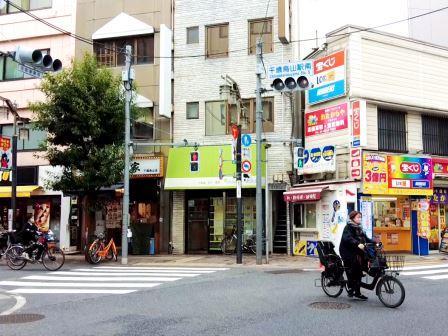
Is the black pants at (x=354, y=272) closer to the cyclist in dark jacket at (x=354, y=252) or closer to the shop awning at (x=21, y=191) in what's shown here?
the cyclist in dark jacket at (x=354, y=252)

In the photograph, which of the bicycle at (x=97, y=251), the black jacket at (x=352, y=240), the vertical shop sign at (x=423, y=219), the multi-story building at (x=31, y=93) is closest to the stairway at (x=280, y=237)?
the vertical shop sign at (x=423, y=219)

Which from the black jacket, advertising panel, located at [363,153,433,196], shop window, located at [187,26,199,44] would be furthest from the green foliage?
the black jacket

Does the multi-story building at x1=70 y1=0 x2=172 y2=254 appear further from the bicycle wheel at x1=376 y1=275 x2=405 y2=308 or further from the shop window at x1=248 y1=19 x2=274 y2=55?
the bicycle wheel at x1=376 y1=275 x2=405 y2=308

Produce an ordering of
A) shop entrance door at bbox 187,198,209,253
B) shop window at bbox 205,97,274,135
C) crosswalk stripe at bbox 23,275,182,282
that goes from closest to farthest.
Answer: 1. crosswalk stripe at bbox 23,275,182,282
2. shop window at bbox 205,97,274,135
3. shop entrance door at bbox 187,198,209,253

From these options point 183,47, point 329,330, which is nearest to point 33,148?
point 183,47

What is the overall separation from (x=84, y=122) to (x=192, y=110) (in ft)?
20.2

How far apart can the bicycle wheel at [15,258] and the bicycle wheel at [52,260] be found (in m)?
0.83

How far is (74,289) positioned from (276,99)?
13325 mm

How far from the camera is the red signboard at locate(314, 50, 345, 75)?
66.4ft

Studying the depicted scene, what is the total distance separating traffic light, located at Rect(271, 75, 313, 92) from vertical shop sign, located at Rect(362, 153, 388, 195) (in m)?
4.06

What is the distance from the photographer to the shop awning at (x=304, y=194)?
19.7 metres

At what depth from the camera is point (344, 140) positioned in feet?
65.8

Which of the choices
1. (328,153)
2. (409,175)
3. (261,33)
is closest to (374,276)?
(328,153)

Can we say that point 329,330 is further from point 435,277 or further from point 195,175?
point 195,175
